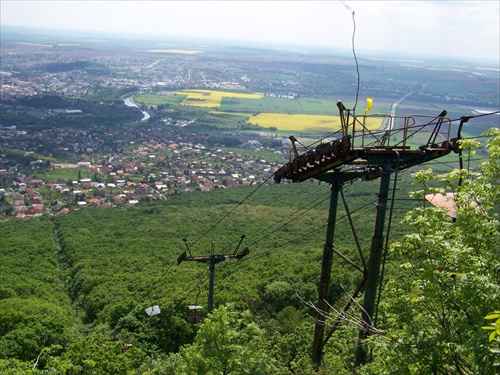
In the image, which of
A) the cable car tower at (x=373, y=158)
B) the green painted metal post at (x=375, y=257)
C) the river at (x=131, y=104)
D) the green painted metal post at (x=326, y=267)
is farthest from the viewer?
the river at (x=131, y=104)

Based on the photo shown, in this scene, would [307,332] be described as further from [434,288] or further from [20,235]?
[20,235]

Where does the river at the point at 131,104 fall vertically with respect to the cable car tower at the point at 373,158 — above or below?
below

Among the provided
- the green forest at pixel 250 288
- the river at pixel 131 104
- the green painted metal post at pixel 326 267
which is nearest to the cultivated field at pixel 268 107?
the river at pixel 131 104

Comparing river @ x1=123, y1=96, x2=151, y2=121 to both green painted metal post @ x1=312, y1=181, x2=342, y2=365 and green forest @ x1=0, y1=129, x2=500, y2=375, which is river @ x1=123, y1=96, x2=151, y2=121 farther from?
green painted metal post @ x1=312, y1=181, x2=342, y2=365

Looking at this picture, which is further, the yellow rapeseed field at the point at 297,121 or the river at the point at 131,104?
the river at the point at 131,104

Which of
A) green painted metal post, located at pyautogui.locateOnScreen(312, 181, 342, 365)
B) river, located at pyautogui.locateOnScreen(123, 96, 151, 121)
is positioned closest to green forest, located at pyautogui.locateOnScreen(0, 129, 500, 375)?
green painted metal post, located at pyautogui.locateOnScreen(312, 181, 342, 365)

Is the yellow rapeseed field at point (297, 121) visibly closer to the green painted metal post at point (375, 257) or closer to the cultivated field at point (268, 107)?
the cultivated field at point (268, 107)

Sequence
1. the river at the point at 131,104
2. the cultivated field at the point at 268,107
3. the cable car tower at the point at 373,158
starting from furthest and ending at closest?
the river at the point at 131,104 < the cultivated field at the point at 268,107 < the cable car tower at the point at 373,158
